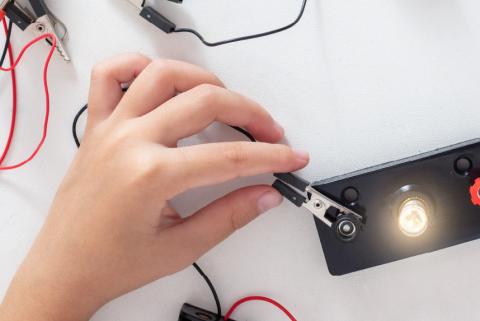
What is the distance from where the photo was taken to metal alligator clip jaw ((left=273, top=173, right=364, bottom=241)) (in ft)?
3.05

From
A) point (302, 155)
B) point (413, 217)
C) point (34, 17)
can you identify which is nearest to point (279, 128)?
point (302, 155)

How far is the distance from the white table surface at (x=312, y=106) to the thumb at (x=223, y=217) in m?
0.07

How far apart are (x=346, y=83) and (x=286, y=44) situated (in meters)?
0.13

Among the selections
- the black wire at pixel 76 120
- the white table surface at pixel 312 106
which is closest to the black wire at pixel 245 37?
the white table surface at pixel 312 106

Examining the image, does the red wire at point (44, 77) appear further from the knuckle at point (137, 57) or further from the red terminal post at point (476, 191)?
the red terminal post at point (476, 191)

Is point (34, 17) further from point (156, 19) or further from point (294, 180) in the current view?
point (294, 180)

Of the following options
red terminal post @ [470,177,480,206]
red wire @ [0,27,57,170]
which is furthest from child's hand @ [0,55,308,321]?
red terminal post @ [470,177,480,206]

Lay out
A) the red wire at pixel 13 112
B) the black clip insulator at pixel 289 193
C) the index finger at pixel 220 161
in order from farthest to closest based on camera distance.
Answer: the red wire at pixel 13 112
the black clip insulator at pixel 289 193
the index finger at pixel 220 161

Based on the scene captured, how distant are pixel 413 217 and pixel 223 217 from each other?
12.8 inches

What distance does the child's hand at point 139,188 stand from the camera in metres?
0.84

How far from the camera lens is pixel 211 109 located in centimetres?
89

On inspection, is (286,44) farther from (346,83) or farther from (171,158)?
(171,158)

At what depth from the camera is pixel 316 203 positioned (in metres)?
0.93

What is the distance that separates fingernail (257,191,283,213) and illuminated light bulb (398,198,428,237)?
0.70ft
